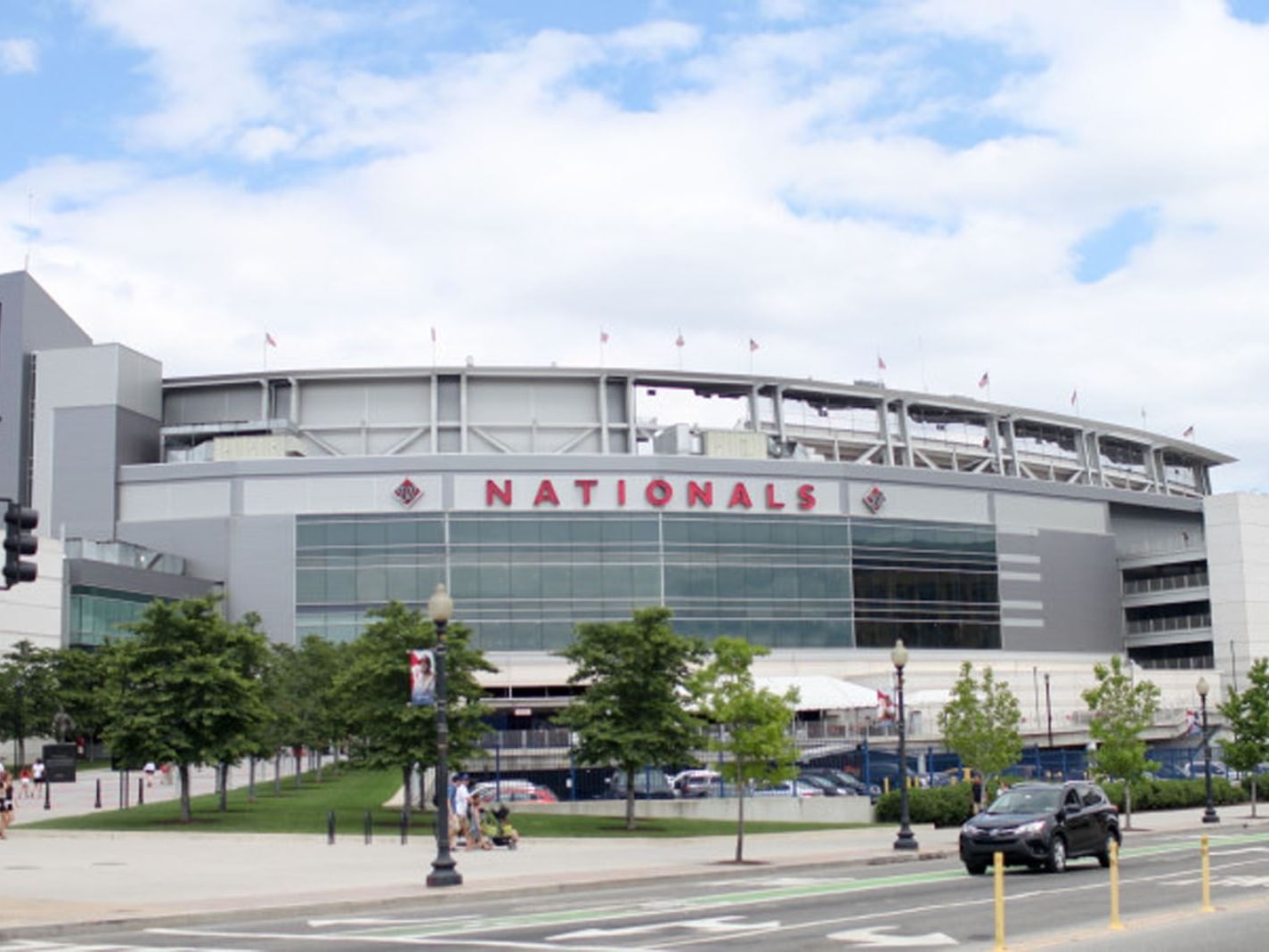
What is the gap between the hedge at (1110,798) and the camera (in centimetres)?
4644

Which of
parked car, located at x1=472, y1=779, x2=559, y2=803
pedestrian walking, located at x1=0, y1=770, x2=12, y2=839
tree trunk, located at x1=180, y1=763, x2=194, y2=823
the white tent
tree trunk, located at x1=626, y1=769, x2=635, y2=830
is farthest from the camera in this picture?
the white tent

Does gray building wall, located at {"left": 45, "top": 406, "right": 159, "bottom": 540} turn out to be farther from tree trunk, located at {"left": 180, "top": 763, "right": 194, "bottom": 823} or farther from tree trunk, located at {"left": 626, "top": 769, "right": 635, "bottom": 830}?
tree trunk, located at {"left": 626, "top": 769, "right": 635, "bottom": 830}

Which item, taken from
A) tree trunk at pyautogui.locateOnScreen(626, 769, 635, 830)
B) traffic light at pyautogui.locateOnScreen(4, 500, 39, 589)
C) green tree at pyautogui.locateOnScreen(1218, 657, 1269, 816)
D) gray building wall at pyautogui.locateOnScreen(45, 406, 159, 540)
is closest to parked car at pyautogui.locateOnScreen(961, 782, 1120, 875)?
tree trunk at pyautogui.locateOnScreen(626, 769, 635, 830)

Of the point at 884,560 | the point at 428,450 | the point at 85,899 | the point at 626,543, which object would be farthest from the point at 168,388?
the point at 85,899

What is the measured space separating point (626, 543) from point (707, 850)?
2383 inches

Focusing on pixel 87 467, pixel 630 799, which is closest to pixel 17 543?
pixel 630 799

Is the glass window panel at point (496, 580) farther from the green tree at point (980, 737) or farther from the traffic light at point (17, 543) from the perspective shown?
the traffic light at point (17, 543)

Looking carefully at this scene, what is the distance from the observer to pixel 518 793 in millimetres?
52375

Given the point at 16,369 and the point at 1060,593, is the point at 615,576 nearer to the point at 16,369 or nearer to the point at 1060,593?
the point at 1060,593

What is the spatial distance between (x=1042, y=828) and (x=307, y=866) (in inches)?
599

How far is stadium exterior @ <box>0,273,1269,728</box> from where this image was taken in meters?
98.2

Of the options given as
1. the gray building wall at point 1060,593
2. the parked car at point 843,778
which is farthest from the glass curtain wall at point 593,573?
the parked car at point 843,778

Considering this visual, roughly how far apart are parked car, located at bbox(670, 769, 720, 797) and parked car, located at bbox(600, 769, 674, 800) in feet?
1.26

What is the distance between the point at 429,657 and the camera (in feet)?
101
